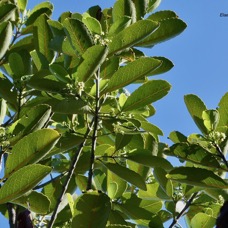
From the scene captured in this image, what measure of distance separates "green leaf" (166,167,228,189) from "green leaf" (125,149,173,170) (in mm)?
194

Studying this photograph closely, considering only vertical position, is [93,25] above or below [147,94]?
above

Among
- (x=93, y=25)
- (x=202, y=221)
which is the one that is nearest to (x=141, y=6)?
(x=93, y=25)

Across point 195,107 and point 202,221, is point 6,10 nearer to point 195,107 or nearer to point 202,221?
point 195,107

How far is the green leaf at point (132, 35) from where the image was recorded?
2.10m

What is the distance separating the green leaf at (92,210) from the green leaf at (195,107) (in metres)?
0.76

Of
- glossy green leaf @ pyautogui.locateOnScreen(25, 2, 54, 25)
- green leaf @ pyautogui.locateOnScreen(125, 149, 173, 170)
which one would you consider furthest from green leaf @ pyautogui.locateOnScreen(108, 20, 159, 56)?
glossy green leaf @ pyautogui.locateOnScreen(25, 2, 54, 25)

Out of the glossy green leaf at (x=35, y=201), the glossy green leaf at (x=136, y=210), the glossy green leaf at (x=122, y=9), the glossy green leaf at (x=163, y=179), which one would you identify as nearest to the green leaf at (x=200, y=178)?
the glossy green leaf at (x=163, y=179)

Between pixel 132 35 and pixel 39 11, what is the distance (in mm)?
1041

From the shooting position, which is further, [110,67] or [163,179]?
[163,179]

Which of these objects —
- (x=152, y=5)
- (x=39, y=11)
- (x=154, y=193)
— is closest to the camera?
(x=154, y=193)

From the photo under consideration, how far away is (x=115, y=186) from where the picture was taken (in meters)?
2.42

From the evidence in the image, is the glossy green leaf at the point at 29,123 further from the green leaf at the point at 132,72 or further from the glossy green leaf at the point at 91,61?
the green leaf at the point at 132,72

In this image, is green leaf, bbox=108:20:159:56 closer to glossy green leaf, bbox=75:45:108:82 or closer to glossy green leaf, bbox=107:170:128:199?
glossy green leaf, bbox=75:45:108:82

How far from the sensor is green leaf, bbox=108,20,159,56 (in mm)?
2098
